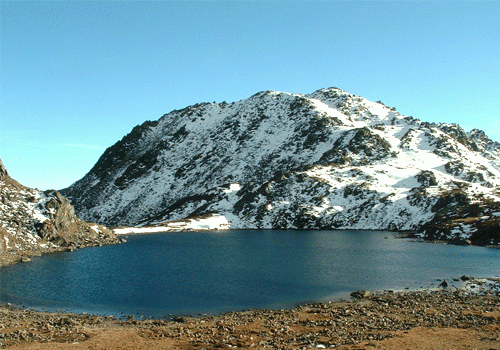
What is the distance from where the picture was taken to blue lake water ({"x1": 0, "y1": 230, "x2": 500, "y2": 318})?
47.4m

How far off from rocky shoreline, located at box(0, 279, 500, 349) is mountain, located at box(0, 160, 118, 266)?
50.8 meters

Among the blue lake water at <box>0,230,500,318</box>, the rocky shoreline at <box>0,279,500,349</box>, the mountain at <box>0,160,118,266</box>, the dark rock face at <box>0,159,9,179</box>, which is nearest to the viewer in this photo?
the rocky shoreline at <box>0,279,500,349</box>

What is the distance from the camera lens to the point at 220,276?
6431cm

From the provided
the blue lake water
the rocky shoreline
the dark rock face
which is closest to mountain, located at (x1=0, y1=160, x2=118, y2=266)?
the dark rock face

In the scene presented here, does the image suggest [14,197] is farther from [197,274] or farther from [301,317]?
[301,317]

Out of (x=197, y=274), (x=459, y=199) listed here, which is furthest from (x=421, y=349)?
(x=459, y=199)

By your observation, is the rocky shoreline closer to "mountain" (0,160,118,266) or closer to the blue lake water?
the blue lake water

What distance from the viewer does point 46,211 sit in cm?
10019

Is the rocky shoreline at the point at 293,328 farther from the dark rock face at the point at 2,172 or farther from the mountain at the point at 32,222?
the dark rock face at the point at 2,172

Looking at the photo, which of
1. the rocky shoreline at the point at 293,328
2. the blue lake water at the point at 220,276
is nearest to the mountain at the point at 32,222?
the blue lake water at the point at 220,276

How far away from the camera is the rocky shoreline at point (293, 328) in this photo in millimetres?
29344

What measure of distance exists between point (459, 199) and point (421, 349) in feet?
472

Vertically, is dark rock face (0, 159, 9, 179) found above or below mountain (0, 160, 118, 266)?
above

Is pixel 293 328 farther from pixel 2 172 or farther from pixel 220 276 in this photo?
pixel 2 172
